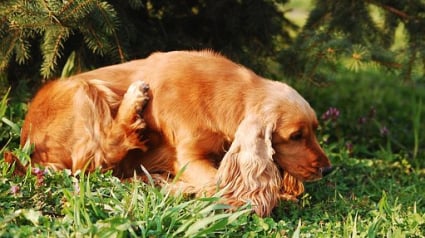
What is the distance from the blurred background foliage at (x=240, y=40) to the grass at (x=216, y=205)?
17 cm

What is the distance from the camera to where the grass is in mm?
3320

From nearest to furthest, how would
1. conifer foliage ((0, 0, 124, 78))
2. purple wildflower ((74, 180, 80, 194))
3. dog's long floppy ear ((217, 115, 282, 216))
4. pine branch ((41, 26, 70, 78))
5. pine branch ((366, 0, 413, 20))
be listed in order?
1. purple wildflower ((74, 180, 80, 194))
2. dog's long floppy ear ((217, 115, 282, 216))
3. conifer foliage ((0, 0, 124, 78))
4. pine branch ((41, 26, 70, 78))
5. pine branch ((366, 0, 413, 20))

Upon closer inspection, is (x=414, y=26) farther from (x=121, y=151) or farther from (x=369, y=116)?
(x=121, y=151)

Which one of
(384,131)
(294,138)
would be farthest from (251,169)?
(384,131)

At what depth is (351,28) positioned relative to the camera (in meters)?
5.59

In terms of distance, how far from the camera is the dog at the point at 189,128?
405 centimetres

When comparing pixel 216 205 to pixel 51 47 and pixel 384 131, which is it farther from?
pixel 384 131

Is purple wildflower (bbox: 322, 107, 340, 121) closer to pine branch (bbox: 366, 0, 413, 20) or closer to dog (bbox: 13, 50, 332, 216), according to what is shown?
pine branch (bbox: 366, 0, 413, 20)

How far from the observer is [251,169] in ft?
13.2

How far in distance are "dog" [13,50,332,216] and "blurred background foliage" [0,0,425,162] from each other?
0.50 m

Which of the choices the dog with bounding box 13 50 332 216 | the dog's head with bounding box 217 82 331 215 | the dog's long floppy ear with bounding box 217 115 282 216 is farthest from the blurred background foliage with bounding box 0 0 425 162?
the dog's long floppy ear with bounding box 217 115 282 216

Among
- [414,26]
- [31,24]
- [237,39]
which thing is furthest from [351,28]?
[31,24]

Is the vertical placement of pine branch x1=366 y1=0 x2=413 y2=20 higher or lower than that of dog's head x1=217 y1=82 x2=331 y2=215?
higher

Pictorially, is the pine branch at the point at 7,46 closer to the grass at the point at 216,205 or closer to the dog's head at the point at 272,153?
the grass at the point at 216,205
